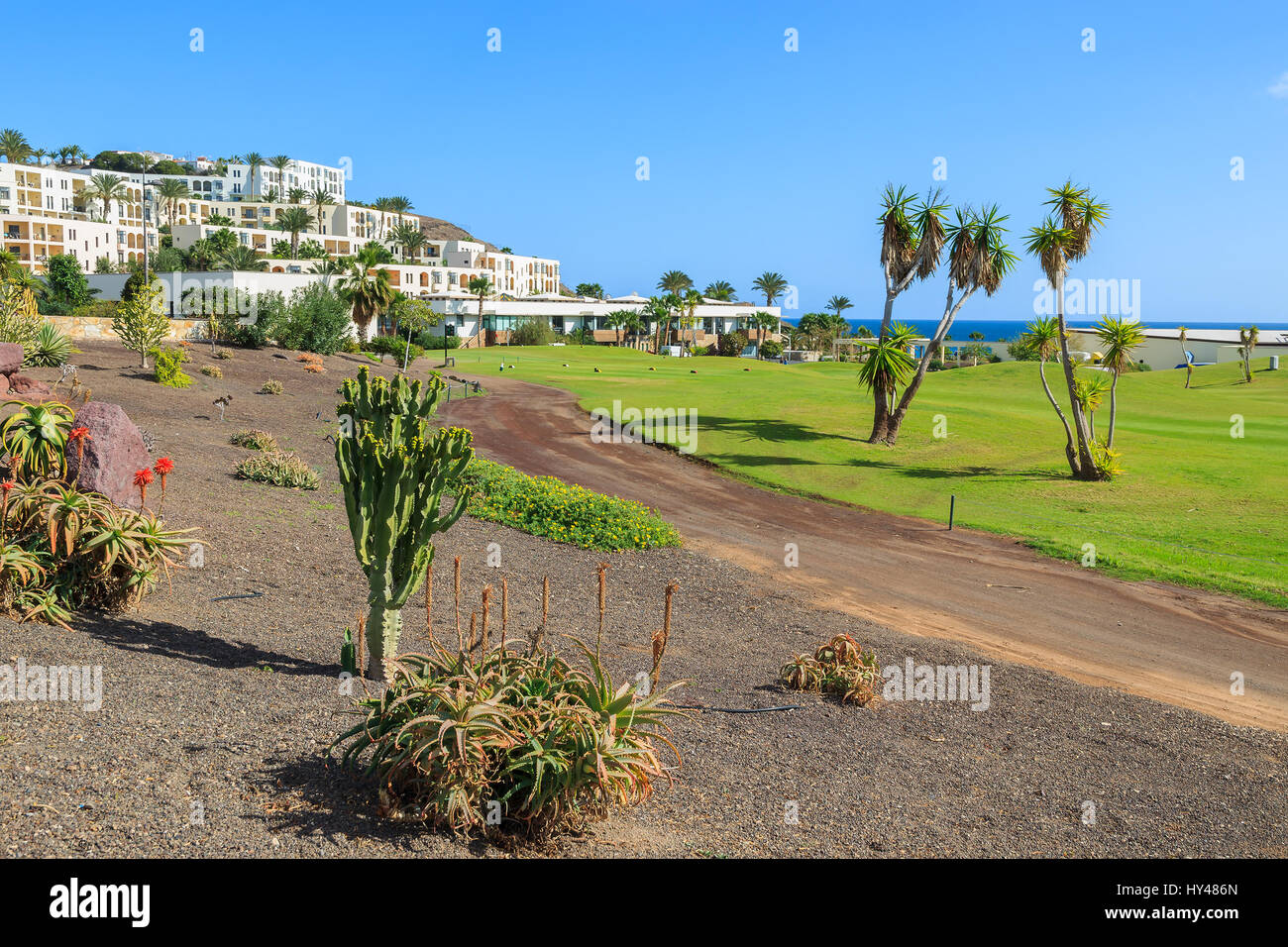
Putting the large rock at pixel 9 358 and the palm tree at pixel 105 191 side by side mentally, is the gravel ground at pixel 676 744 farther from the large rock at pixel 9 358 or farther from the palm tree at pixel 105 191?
the palm tree at pixel 105 191

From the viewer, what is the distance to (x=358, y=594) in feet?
43.4

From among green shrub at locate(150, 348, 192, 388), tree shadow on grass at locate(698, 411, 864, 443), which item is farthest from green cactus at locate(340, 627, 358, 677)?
tree shadow on grass at locate(698, 411, 864, 443)

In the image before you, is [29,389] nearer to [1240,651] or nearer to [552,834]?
[552,834]

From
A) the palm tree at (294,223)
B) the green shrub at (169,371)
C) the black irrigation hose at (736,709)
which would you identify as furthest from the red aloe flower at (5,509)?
the palm tree at (294,223)

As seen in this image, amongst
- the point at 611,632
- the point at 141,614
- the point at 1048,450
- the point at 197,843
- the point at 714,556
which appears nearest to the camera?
the point at 197,843

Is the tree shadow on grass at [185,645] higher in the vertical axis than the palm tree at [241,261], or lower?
lower

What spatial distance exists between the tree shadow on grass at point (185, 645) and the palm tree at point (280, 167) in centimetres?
19067

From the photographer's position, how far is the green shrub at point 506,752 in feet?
20.6

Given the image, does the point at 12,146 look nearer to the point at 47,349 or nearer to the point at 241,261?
the point at 241,261

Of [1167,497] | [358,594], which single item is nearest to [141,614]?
[358,594]

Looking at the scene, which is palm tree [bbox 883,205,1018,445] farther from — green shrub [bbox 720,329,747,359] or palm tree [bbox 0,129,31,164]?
palm tree [bbox 0,129,31,164]

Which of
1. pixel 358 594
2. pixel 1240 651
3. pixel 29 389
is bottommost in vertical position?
pixel 1240 651

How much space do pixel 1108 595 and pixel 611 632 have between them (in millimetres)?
10109

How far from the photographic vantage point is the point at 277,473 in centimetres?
1936
